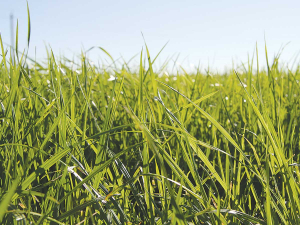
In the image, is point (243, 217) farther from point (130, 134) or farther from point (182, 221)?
point (130, 134)

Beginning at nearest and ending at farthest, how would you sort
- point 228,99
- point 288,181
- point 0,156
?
point 288,181
point 0,156
point 228,99

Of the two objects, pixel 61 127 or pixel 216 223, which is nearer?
pixel 216 223

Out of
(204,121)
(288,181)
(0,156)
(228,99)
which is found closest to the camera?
(288,181)

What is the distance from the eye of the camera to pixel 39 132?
0.90 m

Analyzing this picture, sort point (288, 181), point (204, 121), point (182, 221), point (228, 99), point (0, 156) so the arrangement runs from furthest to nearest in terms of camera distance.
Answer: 1. point (228, 99)
2. point (204, 121)
3. point (0, 156)
4. point (288, 181)
5. point (182, 221)

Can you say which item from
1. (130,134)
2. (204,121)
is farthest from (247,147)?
(130,134)

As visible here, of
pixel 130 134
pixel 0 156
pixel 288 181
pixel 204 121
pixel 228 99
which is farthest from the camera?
pixel 228 99

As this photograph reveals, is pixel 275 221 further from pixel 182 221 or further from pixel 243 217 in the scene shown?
pixel 182 221

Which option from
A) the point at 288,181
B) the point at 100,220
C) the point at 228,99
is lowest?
the point at 100,220

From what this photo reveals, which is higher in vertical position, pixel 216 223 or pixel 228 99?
pixel 228 99

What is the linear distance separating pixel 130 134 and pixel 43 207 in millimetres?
559

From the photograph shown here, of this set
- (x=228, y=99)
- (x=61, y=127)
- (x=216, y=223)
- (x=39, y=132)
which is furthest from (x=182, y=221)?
(x=228, y=99)

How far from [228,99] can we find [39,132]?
1188 millimetres

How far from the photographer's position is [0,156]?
2.67ft
